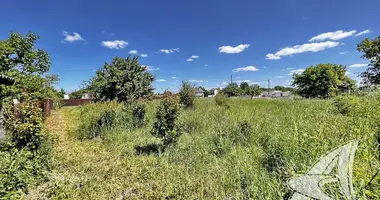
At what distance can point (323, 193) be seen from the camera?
189 centimetres

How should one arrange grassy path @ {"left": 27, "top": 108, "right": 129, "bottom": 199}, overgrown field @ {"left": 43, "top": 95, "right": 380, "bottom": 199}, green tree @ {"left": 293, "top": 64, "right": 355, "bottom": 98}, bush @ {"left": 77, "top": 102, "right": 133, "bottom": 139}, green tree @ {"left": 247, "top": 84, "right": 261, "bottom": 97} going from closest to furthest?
overgrown field @ {"left": 43, "top": 95, "right": 380, "bottom": 199}, grassy path @ {"left": 27, "top": 108, "right": 129, "bottom": 199}, bush @ {"left": 77, "top": 102, "right": 133, "bottom": 139}, green tree @ {"left": 293, "top": 64, "right": 355, "bottom": 98}, green tree @ {"left": 247, "top": 84, "right": 261, "bottom": 97}

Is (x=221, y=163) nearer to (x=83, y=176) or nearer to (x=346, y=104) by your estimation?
(x=83, y=176)

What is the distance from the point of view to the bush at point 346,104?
5.77m

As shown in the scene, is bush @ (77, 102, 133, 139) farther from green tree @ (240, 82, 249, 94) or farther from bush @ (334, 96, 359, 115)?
green tree @ (240, 82, 249, 94)

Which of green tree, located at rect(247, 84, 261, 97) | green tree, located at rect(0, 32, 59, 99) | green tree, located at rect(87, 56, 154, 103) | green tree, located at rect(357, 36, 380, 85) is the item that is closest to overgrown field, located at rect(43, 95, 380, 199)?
green tree, located at rect(87, 56, 154, 103)

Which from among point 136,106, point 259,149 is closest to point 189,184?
point 259,149

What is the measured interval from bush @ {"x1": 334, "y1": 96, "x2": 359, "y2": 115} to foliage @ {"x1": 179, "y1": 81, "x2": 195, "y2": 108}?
24.1 ft

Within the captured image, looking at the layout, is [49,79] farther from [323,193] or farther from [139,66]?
[323,193]

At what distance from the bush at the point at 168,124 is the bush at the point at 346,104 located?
15.6 feet

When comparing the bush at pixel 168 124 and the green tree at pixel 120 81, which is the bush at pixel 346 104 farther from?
the green tree at pixel 120 81

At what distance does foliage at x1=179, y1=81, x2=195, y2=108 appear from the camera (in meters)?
12.3

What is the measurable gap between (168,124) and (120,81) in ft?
39.6

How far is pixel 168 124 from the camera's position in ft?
17.6

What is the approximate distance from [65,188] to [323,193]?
3.69 metres
